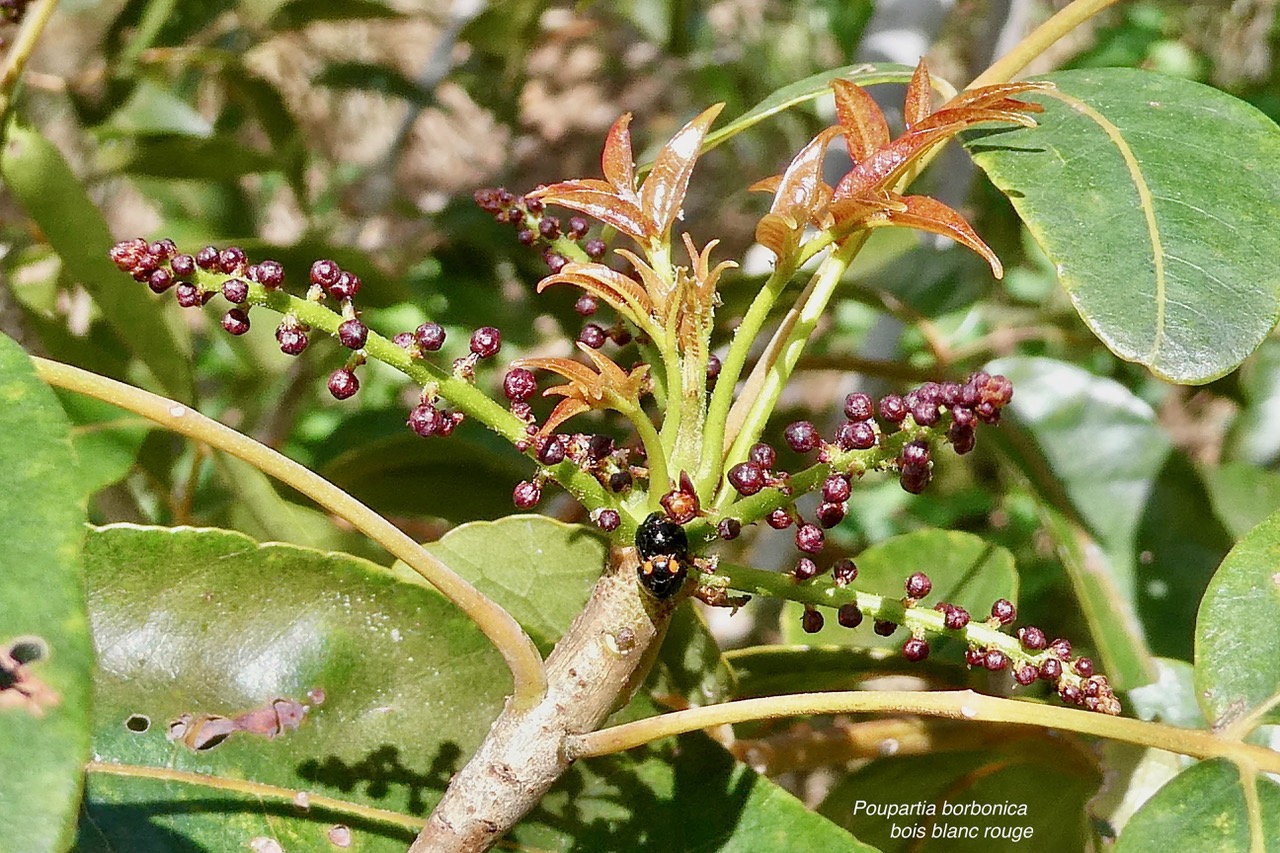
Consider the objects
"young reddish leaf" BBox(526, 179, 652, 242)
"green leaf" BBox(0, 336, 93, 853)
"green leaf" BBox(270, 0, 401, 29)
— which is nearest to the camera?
"green leaf" BBox(0, 336, 93, 853)

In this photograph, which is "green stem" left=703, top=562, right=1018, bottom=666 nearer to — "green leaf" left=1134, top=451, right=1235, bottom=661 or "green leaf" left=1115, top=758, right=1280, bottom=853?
"green leaf" left=1115, top=758, right=1280, bottom=853

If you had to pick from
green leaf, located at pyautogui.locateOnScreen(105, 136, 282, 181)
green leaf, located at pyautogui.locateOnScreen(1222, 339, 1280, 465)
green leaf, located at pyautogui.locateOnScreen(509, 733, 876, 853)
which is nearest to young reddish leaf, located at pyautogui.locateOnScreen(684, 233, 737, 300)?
green leaf, located at pyautogui.locateOnScreen(509, 733, 876, 853)

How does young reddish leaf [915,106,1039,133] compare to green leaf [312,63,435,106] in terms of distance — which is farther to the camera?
green leaf [312,63,435,106]

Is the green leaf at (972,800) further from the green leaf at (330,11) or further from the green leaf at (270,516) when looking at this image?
the green leaf at (330,11)

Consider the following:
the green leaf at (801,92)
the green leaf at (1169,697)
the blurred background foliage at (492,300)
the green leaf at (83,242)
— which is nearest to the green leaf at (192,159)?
the blurred background foliage at (492,300)

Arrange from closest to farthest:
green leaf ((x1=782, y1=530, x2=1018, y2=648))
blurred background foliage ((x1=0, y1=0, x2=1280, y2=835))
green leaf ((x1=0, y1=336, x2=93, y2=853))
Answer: green leaf ((x1=0, y1=336, x2=93, y2=853)), green leaf ((x1=782, y1=530, x2=1018, y2=648)), blurred background foliage ((x1=0, y1=0, x2=1280, y2=835))

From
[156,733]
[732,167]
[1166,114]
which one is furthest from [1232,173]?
[732,167]
